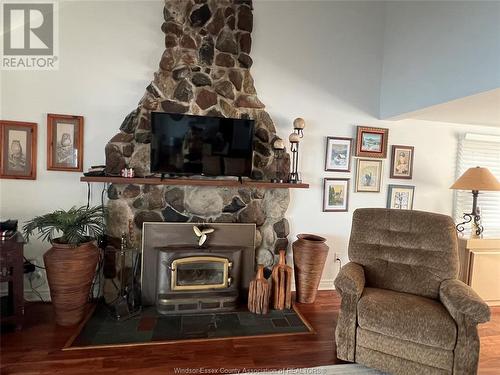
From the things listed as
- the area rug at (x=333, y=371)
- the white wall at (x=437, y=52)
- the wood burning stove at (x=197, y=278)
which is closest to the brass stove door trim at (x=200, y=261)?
the wood burning stove at (x=197, y=278)

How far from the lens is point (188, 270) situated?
8.80ft

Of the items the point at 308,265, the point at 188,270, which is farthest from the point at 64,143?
the point at 308,265

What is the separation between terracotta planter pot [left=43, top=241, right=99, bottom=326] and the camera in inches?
88.8

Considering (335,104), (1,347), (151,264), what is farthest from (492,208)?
(1,347)

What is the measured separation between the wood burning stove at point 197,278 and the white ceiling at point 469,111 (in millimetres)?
2412

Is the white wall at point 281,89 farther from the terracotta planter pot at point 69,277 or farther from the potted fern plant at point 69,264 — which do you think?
the terracotta planter pot at point 69,277

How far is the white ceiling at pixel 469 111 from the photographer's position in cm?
239

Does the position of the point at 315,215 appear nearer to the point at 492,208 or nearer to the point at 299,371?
the point at 299,371

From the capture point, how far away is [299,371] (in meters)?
1.92

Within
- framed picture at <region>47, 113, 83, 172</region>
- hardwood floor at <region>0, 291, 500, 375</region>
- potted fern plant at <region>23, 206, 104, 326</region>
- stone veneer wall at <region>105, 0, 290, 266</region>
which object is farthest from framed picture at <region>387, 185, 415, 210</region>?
framed picture at <region>47, 113, 83, 172</region>

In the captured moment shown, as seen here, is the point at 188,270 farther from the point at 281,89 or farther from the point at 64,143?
the point at 281,89

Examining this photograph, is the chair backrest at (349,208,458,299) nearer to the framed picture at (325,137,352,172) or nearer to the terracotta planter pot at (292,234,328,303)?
the terracotta planter pot at (292,234,328,303)

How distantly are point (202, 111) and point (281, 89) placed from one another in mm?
927

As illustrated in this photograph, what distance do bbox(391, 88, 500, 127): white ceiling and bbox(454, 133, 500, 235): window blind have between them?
238 mm
